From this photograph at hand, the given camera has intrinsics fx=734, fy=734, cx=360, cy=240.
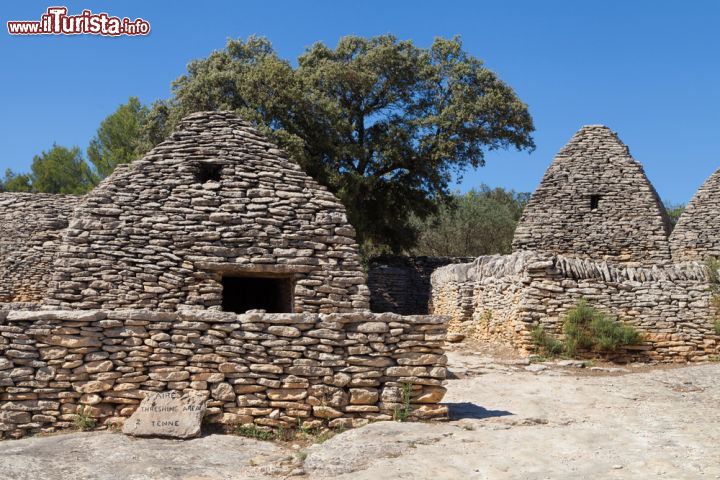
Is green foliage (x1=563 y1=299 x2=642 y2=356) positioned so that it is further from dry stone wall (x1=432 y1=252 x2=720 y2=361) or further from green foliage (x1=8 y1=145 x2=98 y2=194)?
green foliage (x1=8 y1=145 x2=98 y2=194)

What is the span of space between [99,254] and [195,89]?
45.0 feet

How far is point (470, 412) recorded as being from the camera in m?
7.83

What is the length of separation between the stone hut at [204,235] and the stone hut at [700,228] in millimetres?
10206

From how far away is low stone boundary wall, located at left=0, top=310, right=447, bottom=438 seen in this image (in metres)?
6.87

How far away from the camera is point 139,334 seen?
7.00 m

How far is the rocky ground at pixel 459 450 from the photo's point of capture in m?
5.62

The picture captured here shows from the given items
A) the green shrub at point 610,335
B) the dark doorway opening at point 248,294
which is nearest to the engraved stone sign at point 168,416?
the dark doorway opening at point 248,294

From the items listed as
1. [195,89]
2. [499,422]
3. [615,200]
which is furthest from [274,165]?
[195,89]

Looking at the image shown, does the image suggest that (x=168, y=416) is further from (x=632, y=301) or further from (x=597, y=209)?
(x=597, y=209)

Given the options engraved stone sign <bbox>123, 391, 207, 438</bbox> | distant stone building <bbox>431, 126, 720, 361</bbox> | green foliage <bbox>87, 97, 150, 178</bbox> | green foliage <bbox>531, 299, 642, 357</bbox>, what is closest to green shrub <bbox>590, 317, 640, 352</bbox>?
green foliage <bbox>531, 299, 642, 357</bbox>

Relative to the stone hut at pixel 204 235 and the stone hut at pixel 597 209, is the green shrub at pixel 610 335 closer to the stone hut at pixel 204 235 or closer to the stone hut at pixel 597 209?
the stone hut at pixel 204 235

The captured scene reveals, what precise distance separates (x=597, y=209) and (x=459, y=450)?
13.5 m

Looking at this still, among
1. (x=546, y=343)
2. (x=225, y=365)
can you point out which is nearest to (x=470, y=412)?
(x=225, y=365)

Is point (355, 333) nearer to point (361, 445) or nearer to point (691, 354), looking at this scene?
point (361, 445)
